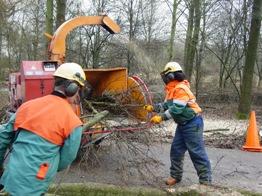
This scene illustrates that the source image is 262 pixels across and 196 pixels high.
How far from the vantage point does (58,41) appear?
8.80 m

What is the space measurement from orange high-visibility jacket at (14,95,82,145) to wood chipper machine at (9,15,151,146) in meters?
3.30

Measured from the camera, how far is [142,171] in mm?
7523

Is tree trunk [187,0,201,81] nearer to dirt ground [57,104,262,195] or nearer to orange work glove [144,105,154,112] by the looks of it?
dirt ground [57,104,262,195]

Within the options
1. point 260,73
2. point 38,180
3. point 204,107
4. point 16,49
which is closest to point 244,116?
point 204,107

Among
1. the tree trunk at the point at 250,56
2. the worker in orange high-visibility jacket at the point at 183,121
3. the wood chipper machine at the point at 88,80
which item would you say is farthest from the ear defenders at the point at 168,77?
the tree trunk at the point at 250,56

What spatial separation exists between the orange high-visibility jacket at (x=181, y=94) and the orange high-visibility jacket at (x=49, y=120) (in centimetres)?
319

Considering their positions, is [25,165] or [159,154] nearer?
[25,165]

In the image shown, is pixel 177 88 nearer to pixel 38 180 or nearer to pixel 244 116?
pixel 38 180

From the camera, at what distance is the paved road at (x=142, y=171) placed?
738 centimetres

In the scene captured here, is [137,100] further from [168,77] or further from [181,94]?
[181,94]

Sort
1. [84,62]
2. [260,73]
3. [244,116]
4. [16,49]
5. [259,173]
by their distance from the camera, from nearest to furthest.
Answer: [259,173] < [244,116] < [84,62] < [260,73] < [16,49]

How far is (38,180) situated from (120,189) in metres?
2.62

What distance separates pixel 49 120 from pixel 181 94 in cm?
339

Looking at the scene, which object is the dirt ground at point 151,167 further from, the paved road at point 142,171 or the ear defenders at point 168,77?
the ear defenders at point 168,77
